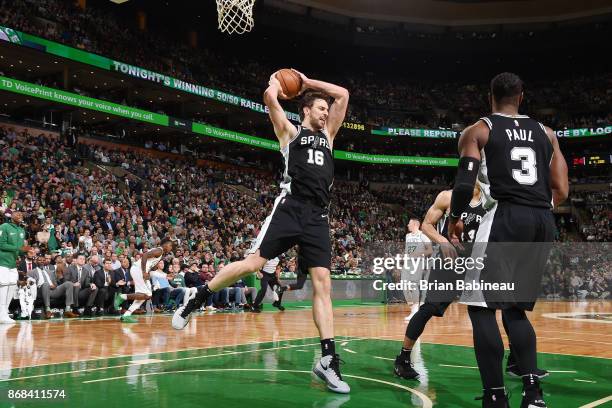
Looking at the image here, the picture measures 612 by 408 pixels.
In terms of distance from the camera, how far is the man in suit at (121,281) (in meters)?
13.1

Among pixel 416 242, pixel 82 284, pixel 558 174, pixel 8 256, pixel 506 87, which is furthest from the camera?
pixel 82 284

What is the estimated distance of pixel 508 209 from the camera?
3.47 meters

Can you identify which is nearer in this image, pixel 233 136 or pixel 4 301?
pixel 4 301

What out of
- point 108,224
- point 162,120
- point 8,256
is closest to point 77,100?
point 162,120

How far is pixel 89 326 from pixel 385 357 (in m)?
5.92

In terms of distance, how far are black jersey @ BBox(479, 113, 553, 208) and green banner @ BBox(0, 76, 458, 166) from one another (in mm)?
24262

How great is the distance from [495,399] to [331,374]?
139cm

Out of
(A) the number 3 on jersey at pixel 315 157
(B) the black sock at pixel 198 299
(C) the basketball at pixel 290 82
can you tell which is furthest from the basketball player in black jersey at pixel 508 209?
(B) the black sock at pixel 198 299

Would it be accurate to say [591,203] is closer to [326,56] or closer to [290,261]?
[326,56]

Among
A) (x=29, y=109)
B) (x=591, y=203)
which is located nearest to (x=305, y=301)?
(x=29, y=109)

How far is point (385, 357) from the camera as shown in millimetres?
6227

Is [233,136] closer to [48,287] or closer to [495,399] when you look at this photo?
[48,287]

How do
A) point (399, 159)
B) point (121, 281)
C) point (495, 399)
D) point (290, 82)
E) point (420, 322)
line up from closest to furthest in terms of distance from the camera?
point (495, 399)
point (290, 82)
point (420, 322)
point (121, 281)
point (399, 159)

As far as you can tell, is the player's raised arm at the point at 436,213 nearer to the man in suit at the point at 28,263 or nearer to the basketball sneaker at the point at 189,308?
the basketball sneaker at the point at 189,308
